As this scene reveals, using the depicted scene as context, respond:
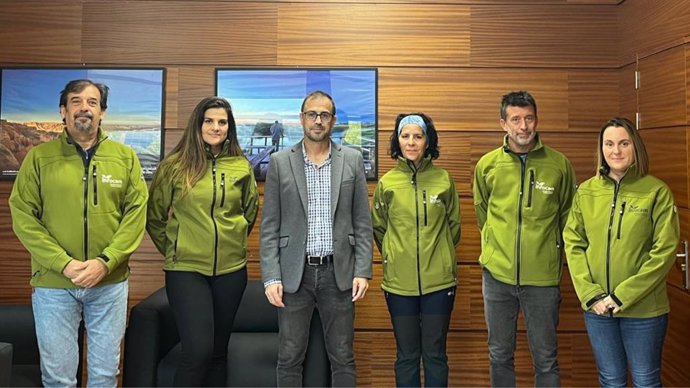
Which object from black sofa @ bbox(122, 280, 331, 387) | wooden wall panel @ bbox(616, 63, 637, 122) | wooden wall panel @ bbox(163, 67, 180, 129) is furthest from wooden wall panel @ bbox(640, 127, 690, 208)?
wooden wall panel @ bbox(163, 67, 180, 129)

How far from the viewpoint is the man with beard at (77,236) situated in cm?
222

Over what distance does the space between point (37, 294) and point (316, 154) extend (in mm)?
1391

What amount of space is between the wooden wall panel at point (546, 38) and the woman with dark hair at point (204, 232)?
6.25 feet

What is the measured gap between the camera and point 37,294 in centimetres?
227

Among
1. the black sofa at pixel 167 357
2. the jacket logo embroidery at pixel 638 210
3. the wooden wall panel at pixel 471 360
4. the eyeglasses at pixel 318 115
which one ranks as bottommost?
the wooden wall panel at pixel 471 360

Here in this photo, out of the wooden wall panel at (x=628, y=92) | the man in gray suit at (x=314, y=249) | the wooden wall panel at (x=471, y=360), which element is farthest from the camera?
the wooden wall panel at (x=471, y=360)

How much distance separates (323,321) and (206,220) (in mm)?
728

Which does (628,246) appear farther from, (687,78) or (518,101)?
(687,78)

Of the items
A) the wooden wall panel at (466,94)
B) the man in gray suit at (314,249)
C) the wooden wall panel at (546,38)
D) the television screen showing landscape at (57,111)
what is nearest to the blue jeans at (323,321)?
the man in gray suit at (314,249)

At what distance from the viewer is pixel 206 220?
242cm

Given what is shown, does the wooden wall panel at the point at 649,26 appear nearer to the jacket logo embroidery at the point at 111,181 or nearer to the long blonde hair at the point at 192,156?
the long blonde hair at the point at 192,156

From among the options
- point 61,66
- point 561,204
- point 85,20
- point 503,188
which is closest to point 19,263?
point 61,66

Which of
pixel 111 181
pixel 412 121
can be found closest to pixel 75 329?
pixel 111 181

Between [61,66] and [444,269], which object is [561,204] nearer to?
[444,269]
